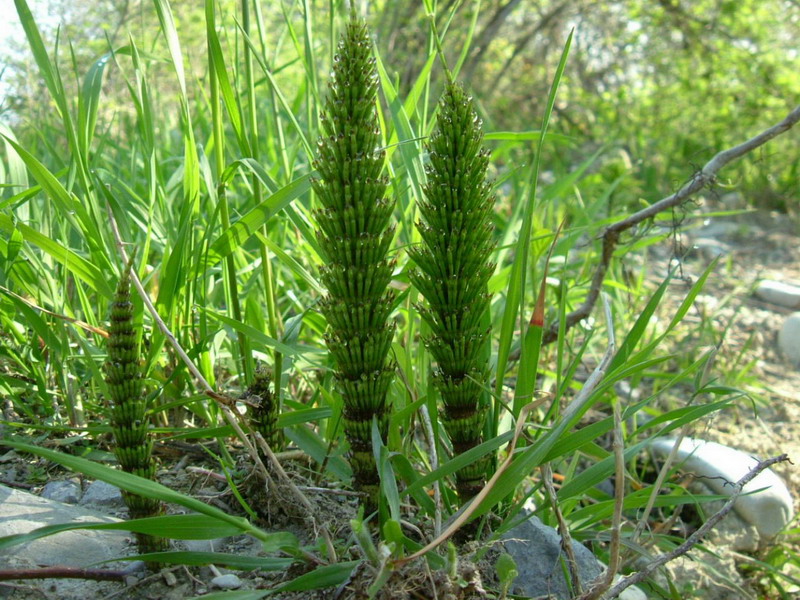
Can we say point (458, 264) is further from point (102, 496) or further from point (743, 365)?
point (743, 365)

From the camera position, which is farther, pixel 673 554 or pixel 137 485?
pixel 673 554

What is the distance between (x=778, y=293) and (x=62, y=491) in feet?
12.3

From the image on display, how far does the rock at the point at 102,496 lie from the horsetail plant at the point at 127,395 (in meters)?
0.40

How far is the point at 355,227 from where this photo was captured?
1162mm

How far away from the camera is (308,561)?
1233 mm

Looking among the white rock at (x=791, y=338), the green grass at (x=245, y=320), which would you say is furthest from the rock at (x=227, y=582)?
the white rock at (x=791, y=338)

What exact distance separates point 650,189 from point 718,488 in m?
3.47

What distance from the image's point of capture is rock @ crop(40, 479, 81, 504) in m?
1.61

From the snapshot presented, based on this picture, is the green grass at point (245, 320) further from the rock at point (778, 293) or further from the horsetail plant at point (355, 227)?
the rock at point (778, 293)

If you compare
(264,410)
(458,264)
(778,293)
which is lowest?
(778,293)

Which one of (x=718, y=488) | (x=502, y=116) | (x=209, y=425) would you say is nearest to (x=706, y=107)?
(x=502, y=116)

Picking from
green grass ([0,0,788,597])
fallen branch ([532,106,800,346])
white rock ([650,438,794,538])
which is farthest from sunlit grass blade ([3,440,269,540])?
white rock ([650,438,794,538])

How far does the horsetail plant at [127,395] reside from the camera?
3.90 ft

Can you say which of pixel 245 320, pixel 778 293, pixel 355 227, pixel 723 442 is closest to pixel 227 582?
pixel 355 227
